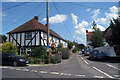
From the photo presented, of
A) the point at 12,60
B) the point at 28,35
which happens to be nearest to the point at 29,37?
the point at 28,35

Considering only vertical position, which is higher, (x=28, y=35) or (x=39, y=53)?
(x=28, y=35)

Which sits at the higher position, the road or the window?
the window

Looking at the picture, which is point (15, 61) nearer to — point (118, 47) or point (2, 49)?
point (2, 49)

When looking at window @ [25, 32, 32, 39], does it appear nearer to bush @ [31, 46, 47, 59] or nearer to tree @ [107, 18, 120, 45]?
bush @ [31, 46, 47, 59]

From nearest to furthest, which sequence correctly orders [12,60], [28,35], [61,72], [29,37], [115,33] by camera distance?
[61,72] → [12,60] → [115,33] → [29,37] → [28,35]

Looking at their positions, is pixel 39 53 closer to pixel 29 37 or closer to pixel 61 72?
pixel 29 37

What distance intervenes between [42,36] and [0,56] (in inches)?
361

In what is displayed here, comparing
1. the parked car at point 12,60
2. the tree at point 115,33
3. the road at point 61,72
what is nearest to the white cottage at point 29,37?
the parked car at point 12,60

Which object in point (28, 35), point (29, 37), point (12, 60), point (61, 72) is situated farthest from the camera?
point (28, 35)

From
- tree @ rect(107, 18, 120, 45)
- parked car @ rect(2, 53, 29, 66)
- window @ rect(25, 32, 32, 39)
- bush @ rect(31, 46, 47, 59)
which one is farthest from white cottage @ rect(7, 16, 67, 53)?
tree @ rect(107, 18, 120, 45)

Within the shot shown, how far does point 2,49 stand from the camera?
1770 cm

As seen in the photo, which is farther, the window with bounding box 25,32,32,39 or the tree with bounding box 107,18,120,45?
the window with bounding box 25,32,32,39

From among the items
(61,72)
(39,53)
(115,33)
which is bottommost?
(61,72)

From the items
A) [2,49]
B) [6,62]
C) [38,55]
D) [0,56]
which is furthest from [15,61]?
[2,49]
